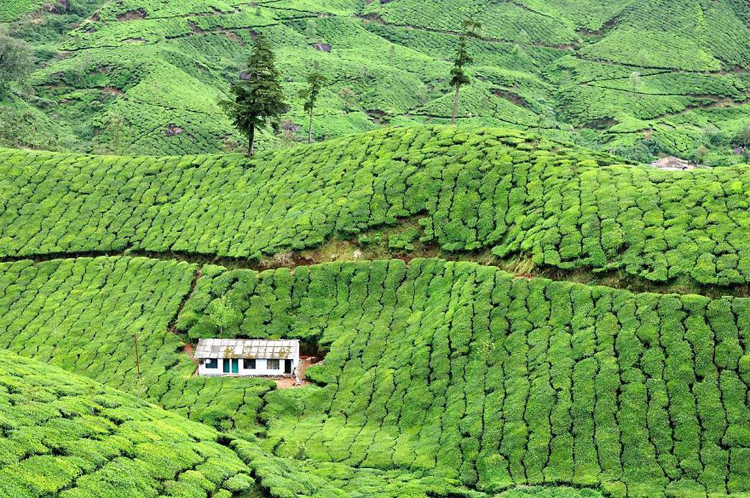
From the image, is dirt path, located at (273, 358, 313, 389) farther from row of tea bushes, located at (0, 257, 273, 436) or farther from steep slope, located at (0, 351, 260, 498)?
steep slope, located at (0, 351, 260, 498)

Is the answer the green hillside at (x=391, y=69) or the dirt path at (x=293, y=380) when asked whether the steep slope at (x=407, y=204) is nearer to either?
the dirt path at (x=293, y=380)

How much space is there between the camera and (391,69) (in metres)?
151

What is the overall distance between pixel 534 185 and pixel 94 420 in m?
38.6

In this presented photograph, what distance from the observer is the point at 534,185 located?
5869 centimetres

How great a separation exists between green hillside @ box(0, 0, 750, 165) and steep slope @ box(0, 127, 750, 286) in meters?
29.5

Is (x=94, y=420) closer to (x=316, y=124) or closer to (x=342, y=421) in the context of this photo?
(x=342, y=421)

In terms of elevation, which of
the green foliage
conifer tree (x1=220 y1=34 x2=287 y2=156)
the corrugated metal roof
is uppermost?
the green foliage

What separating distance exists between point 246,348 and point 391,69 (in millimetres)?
109932

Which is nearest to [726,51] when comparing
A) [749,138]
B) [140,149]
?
[749,138]

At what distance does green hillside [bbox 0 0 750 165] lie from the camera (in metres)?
118

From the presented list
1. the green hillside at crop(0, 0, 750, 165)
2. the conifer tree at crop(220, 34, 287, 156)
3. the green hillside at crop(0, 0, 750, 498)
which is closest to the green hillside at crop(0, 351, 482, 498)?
the green hillside at crop(0, 0, 750, 498)

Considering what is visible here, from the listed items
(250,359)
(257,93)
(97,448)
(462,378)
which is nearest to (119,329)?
(250,359)

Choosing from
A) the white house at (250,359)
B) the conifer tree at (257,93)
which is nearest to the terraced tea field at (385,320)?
the white house at (250,359)

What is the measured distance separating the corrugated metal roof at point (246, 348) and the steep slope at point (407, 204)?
33.1ft
